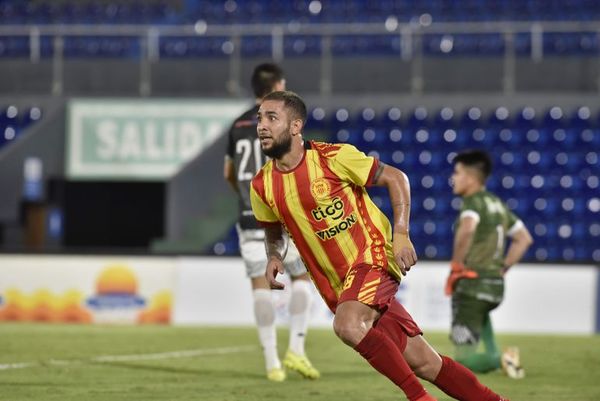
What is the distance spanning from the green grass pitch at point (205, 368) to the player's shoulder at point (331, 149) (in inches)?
82.5

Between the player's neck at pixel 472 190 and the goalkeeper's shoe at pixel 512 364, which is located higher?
the player's neck at pixel 472 190

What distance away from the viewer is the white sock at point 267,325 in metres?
9.19

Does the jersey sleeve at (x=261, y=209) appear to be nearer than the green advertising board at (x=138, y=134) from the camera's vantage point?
Yes

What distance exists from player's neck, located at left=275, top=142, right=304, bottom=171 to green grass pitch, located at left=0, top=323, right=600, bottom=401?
2.05 metres

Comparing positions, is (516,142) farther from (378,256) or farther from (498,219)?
(378,256)

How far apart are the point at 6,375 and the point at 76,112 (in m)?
10.8

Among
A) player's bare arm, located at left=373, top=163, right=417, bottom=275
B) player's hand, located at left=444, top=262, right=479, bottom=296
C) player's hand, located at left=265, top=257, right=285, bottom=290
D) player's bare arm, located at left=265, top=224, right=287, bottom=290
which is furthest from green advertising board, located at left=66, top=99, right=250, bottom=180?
player's bare arm, located at left=373, top=163, right=417, bottom=275

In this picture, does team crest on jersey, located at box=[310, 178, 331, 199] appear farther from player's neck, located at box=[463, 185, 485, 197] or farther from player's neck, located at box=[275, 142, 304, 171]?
player's neck, located at box=[463, 185, 485, 197]

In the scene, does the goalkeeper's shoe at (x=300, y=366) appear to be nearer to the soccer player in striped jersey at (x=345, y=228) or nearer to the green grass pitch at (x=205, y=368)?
the green grass pitch at (x=205, y=368)

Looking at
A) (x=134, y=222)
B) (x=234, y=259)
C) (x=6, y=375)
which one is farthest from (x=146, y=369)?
(x=134, y=222)

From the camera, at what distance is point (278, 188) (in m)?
6.38

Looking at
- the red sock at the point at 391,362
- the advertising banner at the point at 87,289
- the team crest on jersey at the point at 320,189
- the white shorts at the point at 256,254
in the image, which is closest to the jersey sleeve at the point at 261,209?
the team crest on jersey at the point at 320,189

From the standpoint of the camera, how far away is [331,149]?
6410 millimetres

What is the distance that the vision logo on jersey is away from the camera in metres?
6.30
